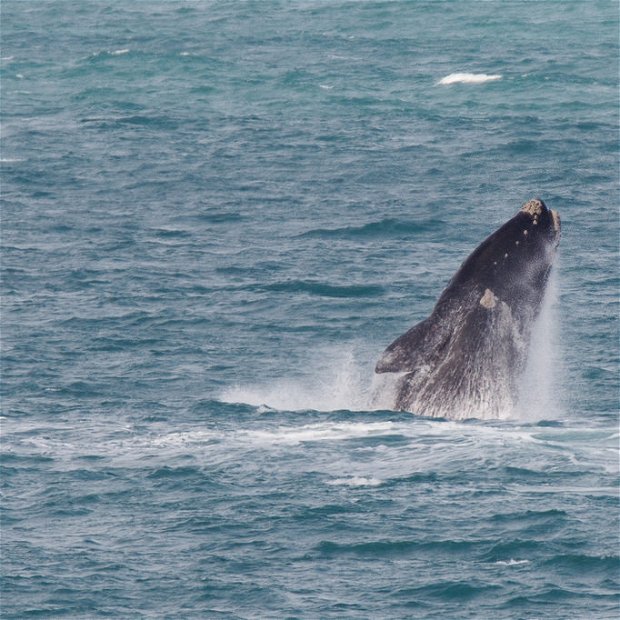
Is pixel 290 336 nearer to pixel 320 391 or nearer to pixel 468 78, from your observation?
pixel 320 391

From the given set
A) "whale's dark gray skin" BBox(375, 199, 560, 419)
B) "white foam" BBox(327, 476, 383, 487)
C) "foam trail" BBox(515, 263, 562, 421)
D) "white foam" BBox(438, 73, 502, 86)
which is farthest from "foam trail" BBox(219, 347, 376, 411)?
"white foam" BBox(438, 73, 502, 86)

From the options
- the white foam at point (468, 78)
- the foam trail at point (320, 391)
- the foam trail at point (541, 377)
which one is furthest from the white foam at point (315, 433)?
the white foam at point (468, 78)

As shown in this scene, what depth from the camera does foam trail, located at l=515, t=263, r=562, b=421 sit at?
4738cm

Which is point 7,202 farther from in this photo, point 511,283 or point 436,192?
point 511,283

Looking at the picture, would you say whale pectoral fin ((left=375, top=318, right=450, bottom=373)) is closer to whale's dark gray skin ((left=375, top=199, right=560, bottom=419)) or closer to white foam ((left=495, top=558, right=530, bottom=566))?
whale's dark gray skin ((left=375, top=199, right=560, bottom=419))

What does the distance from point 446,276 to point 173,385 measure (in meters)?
18.0

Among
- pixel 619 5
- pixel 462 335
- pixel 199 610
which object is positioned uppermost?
pixel 619 5

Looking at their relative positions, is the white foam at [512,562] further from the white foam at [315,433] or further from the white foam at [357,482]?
the white foam at [315,433]

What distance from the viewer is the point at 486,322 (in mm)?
46219

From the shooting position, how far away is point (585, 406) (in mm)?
51875

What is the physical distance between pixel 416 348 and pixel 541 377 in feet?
23.4

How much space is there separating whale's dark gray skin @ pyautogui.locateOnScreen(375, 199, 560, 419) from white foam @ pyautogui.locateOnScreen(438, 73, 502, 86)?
75.8 meters

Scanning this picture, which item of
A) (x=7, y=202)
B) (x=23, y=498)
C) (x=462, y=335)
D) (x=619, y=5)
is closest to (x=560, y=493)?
(x=462, y=335)

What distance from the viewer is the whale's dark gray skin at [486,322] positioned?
4628 cm
